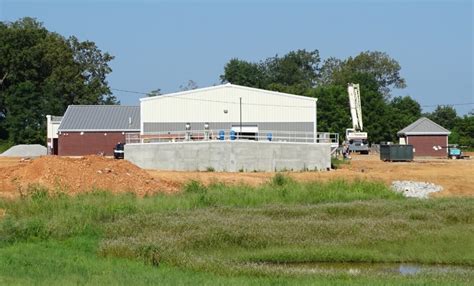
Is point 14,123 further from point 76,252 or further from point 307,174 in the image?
point 76,252

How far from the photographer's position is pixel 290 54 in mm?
152500

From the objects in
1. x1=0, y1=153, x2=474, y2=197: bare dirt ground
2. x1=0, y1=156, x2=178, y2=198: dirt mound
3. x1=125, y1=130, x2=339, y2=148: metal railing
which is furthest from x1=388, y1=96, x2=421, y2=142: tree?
x1=0, y1=156, x2=178, y2=198: dirt mound

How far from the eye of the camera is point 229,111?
2483 inches

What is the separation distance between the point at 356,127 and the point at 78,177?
5130cm

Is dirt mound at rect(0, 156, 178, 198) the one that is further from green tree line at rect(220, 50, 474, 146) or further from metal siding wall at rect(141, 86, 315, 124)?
green tree line at rect(220, 50, 474, 146)

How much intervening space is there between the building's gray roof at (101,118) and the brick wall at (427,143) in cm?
3060

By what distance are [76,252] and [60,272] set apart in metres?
3.29

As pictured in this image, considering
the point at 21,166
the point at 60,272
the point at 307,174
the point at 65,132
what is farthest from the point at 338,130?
the point at 60,272

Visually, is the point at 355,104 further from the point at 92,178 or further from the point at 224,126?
the point at 92,178

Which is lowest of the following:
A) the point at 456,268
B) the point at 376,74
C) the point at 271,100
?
the point at 456,268

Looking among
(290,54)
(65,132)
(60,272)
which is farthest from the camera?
(290,54)

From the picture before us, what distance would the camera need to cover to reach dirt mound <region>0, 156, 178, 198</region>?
33594 millimetres

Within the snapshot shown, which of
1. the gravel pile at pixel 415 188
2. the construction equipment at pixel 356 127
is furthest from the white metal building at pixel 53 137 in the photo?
the gravel pile at pixel 415 188

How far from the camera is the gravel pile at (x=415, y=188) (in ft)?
130
